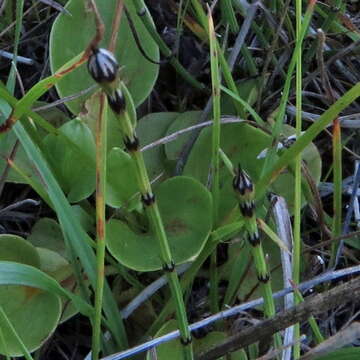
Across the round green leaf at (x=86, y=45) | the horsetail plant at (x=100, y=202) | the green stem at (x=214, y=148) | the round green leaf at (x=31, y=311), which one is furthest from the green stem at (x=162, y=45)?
the round green leaf at (x=31, y=311)

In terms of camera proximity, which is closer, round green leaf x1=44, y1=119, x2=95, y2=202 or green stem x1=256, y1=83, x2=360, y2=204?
green stem x1=256, y1=83, x2=360, y2=204

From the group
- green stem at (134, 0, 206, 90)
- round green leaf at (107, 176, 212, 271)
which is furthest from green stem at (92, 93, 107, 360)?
green stem at (134, 0, 206, 90)

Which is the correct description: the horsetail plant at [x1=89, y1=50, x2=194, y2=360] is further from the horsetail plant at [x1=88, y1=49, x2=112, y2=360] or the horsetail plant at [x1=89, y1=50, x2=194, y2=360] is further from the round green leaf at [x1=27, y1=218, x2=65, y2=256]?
the round green leaf at [x1=27, y1=218, x2=65, y2=256]

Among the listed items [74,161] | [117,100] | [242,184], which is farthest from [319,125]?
[74,161]

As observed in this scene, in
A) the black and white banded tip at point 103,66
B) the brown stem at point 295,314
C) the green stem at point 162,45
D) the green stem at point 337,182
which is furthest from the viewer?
the green stem at point 162,45

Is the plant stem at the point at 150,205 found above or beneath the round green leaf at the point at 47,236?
above

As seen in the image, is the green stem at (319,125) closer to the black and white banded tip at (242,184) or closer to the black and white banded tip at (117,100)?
the black and white banded tip at (242,184)

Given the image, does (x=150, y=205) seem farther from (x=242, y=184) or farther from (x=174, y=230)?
(x=174, y=230)
